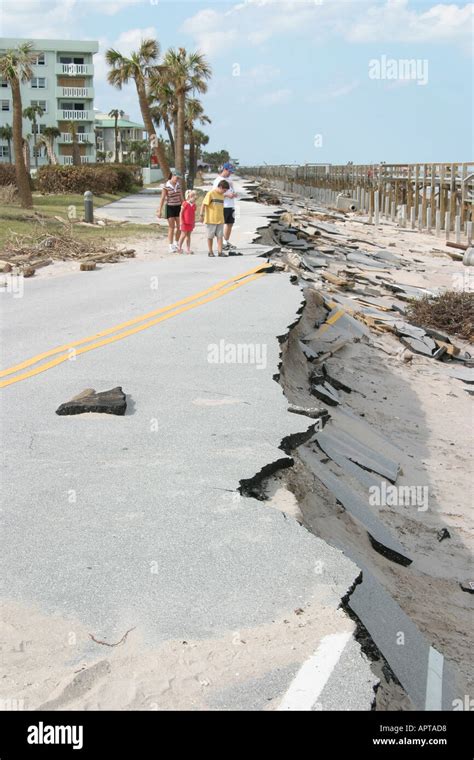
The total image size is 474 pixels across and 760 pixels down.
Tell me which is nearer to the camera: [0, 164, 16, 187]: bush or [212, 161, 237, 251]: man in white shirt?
[212, 161, 237, 251]: man in white shirt

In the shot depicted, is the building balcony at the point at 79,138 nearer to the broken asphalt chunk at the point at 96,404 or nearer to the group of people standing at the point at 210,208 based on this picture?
the group of people standing at the point at 210,208

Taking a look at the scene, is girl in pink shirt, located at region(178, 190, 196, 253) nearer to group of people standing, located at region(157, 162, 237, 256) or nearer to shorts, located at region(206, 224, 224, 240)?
group of people standing, located at region(157, 162, 237, 256)

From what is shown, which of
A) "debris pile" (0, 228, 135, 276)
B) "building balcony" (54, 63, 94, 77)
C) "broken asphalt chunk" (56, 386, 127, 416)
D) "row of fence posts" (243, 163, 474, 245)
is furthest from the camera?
"building balcony" (54, 63, 94, 77)

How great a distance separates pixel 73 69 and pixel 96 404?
73088mm

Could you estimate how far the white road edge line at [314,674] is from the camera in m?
3.38

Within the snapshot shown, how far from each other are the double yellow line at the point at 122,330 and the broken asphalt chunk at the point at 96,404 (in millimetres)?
1151

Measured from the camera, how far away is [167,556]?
178 inches

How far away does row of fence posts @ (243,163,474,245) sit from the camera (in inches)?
1499

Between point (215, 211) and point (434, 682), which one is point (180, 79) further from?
point (434, 682)

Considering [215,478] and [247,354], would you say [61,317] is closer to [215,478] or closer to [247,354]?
[247,354]

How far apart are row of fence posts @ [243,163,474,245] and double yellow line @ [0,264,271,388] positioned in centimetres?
2256

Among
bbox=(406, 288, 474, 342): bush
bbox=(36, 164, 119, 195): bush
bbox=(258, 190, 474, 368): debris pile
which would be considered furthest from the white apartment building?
bbox=(406, 288, 474, 342): bush
